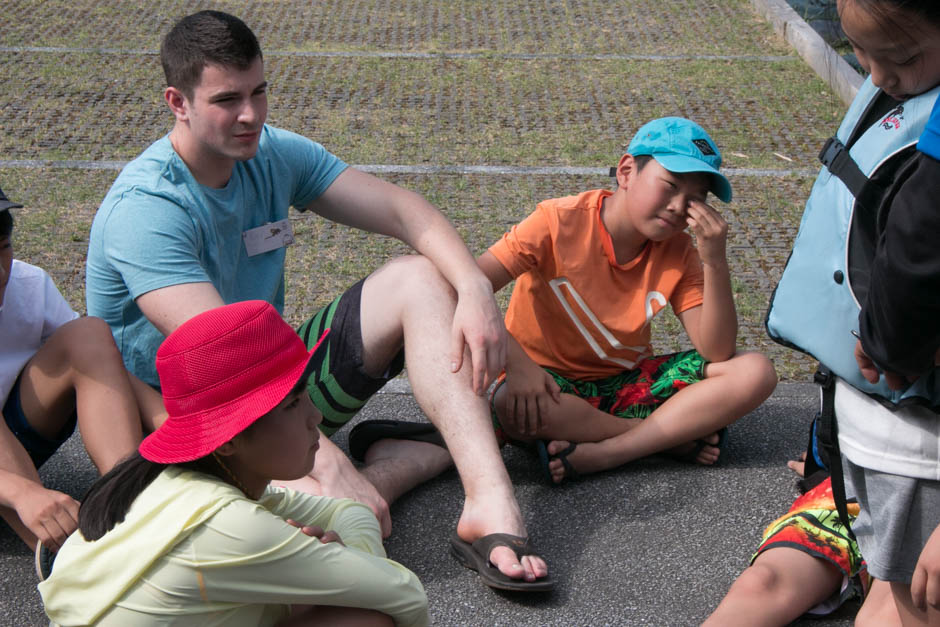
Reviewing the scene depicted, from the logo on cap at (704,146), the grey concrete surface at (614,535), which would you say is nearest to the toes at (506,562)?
the grey concrete surface at (614,535)

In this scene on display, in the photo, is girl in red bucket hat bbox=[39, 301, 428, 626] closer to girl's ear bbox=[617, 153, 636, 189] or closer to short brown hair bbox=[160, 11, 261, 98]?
short brown hair bbox=[160, 11, 261, 98]

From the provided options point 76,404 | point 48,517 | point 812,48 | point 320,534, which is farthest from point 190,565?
point 812,48

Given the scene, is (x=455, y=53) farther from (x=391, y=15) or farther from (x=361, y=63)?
(x=391, y=15)

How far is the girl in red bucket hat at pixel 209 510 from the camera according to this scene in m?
1.88

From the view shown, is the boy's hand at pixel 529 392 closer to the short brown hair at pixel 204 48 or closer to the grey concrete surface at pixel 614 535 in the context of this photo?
the grey concrete surface at pixel 614 535

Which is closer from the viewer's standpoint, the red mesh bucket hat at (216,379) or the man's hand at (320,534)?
the red mesh bucket hat at (216,379)

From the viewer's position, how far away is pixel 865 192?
1.93 meters

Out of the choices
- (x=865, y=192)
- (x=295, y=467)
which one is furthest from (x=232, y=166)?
(x=865, y=192)

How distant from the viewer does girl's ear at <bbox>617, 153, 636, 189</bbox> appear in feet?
10.4

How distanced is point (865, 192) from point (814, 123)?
16.4ft

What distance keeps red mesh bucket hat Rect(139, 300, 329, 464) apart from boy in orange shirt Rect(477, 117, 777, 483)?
122 centimetres

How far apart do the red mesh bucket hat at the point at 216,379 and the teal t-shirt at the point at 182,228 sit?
81 centimetres

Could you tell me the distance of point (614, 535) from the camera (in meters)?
2.89

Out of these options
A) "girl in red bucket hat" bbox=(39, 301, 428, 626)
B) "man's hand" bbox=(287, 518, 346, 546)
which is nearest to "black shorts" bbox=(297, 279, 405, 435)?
"man's hand" bbox=(287, 518, 346, 546)
